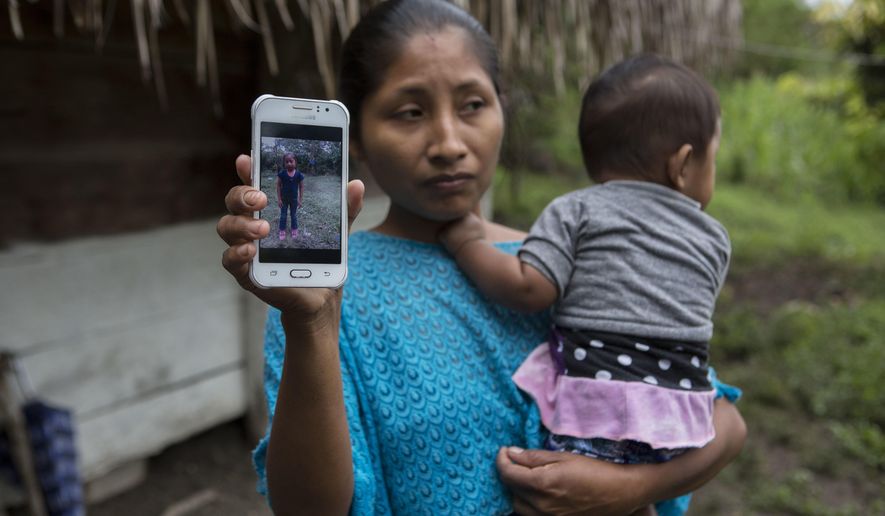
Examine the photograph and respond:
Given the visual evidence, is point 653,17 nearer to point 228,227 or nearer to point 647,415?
point 647,415

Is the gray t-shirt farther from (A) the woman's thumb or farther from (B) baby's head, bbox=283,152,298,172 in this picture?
(B) baby's head, bbox=283,152,298,172

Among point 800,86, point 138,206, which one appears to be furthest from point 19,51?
point 800,86

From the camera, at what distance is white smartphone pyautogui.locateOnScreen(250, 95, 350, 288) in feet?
2.75

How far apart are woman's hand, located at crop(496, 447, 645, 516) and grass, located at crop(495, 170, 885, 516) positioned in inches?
101

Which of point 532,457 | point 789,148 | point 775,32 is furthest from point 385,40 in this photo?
point 775,32

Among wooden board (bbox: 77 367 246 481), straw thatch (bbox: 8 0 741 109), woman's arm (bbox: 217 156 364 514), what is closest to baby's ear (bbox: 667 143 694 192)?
woman's arm (bbox: 217 156 364 514)

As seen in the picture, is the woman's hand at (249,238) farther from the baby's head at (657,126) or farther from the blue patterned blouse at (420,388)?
the baby's head at (657,126)

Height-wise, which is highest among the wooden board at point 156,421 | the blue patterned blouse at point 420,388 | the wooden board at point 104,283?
the blue patterned blouse at point 420,388

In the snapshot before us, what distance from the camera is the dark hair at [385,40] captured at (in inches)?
46.5

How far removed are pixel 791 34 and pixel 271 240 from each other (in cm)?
1983

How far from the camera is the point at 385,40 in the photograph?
46.6 inches

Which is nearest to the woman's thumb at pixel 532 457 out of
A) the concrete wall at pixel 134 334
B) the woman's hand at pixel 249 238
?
the woman's hand at pixel 249 238

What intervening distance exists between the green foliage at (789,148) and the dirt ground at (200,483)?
921 cm

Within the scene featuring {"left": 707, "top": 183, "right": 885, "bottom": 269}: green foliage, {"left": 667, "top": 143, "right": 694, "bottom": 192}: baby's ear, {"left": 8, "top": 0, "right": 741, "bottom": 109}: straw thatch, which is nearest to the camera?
{"left": 667, "top": 143, "right": 694, "bottom": 192}: baby's ear
